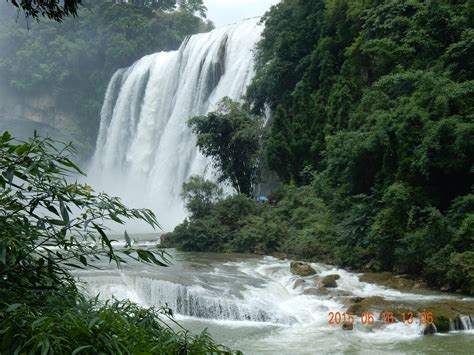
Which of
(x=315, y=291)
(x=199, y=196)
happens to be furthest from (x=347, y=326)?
(x=199, y=196)

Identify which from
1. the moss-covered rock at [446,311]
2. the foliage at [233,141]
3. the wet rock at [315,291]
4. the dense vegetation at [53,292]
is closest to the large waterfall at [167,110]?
the foliage at [233,141]

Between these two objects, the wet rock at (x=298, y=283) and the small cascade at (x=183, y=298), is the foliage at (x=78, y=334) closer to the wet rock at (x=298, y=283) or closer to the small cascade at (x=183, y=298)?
the small cascade at (x=183, y=298)

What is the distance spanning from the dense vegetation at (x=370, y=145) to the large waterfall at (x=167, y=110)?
13.6 feet

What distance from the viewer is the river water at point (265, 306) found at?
8.17 m

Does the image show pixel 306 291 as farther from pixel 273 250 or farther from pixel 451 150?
pixel 273 250

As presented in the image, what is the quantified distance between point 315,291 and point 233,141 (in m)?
11.0

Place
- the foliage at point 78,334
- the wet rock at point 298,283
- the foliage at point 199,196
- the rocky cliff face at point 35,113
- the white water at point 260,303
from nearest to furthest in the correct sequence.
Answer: the foliage at point 78,334 < the white water at point 260,303 < the wet rock at point 298,283 < the foliage at point 199,196 < the rocky cliff face at point 35,113

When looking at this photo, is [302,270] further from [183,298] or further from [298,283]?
[183,298]

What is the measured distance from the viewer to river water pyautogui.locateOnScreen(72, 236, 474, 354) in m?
8.17

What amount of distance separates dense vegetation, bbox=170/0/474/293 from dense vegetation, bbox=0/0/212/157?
25.5 meters

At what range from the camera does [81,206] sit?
8.77 ft

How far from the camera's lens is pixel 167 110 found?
32.5 m

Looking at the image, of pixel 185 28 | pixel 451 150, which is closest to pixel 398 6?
pixel 451 150

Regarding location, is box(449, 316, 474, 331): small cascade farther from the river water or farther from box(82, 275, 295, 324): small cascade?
box(82, 275, 295, 324): small cascade
